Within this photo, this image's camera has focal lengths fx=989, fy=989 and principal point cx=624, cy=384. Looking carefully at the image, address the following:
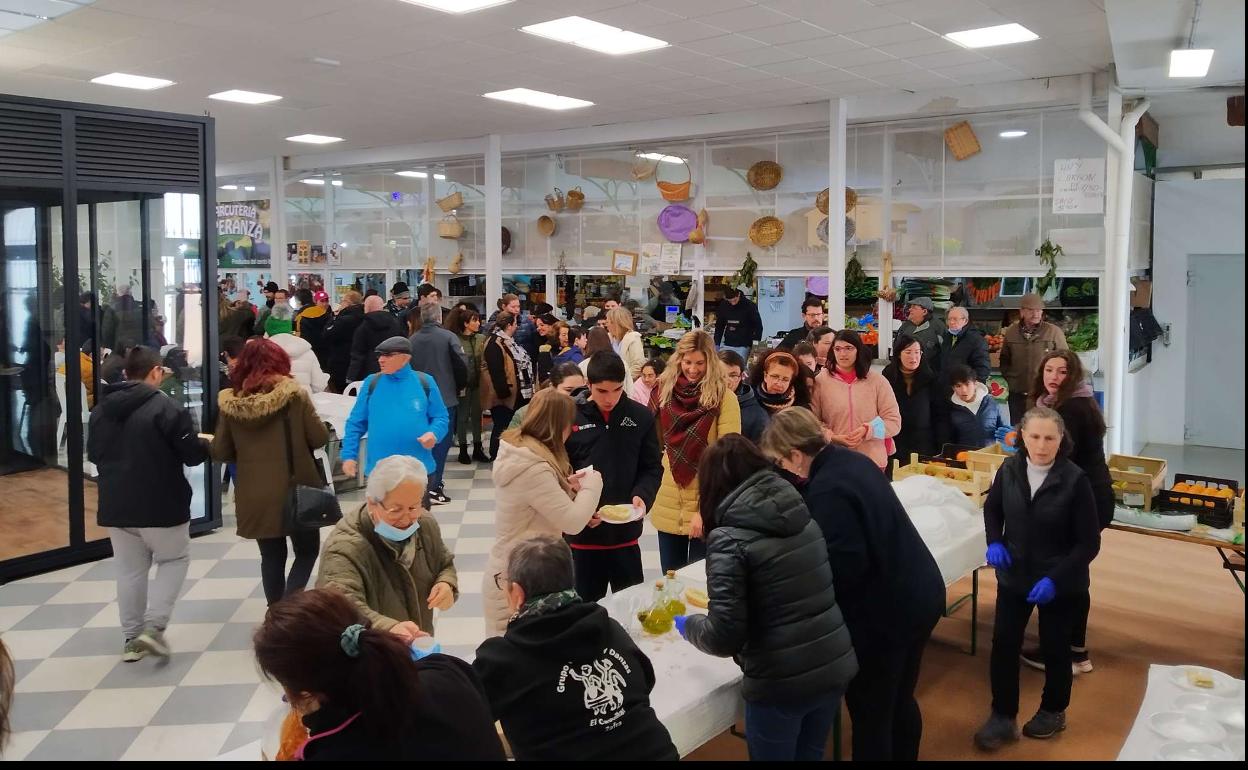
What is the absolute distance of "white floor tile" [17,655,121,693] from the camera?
172 inches

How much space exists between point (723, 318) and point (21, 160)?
265 inches

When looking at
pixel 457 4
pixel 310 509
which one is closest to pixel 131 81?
pixel 457 4

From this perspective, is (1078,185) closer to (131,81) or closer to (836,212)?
(836,212)

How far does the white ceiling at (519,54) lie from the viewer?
256 inches

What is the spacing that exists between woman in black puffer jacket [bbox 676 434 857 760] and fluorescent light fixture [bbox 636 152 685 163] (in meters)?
9.20

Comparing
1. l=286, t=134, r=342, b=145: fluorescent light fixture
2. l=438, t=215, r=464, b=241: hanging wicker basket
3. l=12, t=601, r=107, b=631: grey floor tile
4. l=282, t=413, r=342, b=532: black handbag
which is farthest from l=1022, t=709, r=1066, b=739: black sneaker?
l=286, t=134, r=342, b=145: fluorescent light fixture

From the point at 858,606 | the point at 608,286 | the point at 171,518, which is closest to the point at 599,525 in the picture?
the point at 858,606

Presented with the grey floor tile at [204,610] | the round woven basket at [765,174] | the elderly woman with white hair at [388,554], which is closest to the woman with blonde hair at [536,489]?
the elderly woman with white hair at [388,554]

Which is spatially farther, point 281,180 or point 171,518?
point 281,180

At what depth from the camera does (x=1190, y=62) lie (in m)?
6.39

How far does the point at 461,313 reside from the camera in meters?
8.48

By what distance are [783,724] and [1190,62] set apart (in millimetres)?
5675

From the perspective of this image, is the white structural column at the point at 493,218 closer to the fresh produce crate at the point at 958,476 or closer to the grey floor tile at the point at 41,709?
the fresh produce crate at the point at 958,476

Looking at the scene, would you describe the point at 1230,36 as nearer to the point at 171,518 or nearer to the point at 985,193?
the point at 985,193
